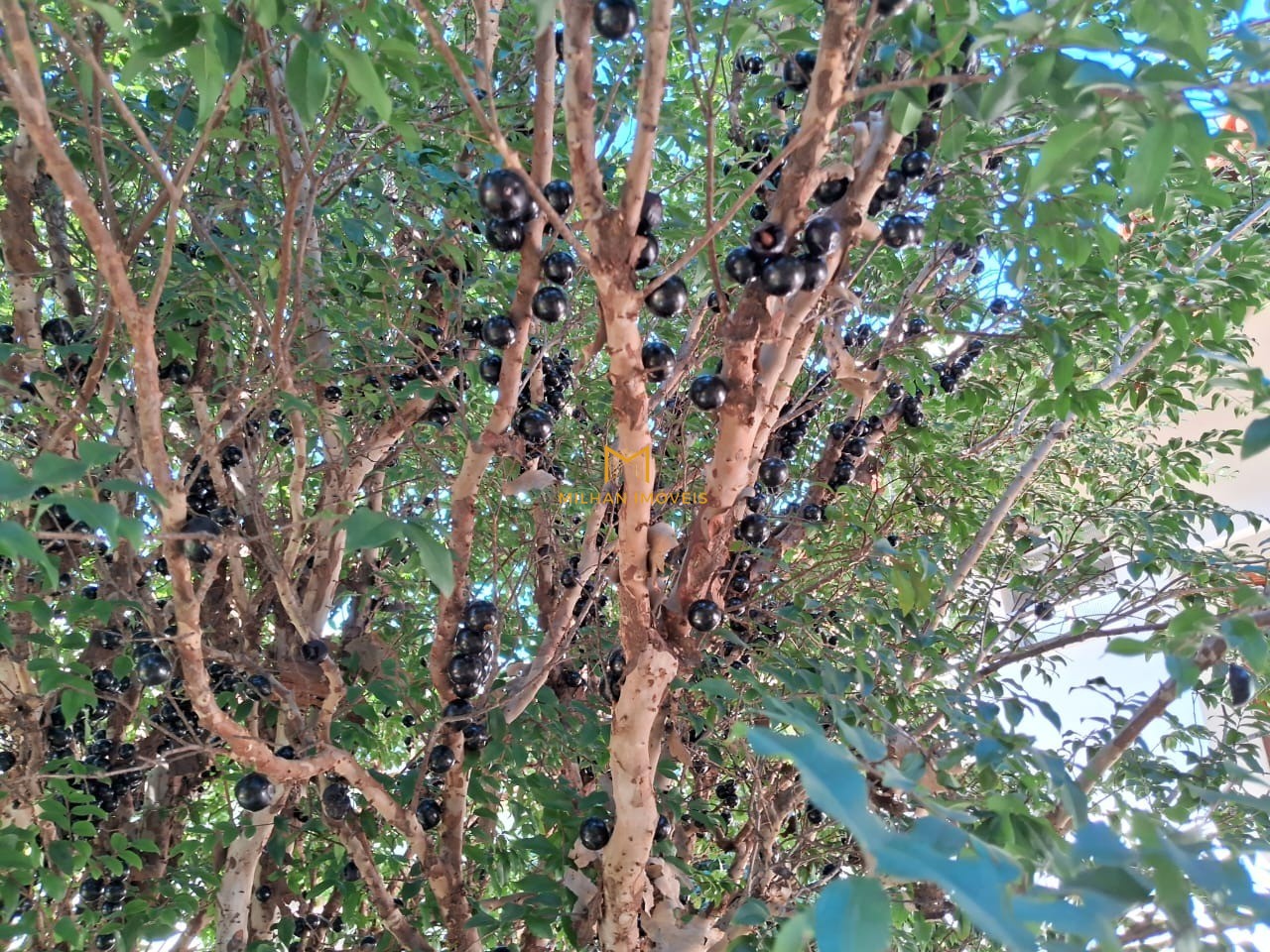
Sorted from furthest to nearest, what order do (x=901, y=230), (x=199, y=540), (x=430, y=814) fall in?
(x=430, y=814) → (x=901, y=230) → (x=199, y=540)

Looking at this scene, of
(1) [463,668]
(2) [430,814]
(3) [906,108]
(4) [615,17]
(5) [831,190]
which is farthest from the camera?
(2) [430,814]

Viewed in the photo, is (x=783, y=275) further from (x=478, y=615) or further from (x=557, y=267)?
(x=478, y=615)

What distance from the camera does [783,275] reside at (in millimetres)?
1681

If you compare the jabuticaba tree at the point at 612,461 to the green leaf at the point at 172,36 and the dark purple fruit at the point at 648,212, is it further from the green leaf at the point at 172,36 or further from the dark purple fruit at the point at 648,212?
the dark purple fruit at the point at 648,212

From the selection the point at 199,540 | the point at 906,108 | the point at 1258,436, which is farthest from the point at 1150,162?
the point at 199,540

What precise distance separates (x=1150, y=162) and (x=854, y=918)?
1034mm

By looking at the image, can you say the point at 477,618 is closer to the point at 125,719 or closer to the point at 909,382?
the point at 909,382

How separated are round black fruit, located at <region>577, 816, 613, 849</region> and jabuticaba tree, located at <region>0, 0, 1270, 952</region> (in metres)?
0.01

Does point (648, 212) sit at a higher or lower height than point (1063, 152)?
higher

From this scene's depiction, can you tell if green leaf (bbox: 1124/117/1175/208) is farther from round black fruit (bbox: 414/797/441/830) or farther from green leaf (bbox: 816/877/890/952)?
round black fruit (bbox: 414/797/441/830)

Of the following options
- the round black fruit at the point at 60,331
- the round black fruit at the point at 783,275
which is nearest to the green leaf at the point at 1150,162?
the round black fruit at the point at 783,275

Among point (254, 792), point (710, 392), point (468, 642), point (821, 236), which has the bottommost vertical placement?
point (254, 792)

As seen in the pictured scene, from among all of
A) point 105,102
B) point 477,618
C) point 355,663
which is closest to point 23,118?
point 477,618

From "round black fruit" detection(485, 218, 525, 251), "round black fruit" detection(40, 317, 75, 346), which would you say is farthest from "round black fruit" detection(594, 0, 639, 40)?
"round black fruit" detection(40, 317, 75, 346)
